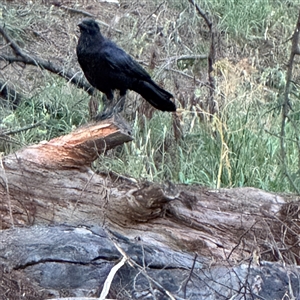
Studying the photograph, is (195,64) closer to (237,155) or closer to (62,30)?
(62,30)

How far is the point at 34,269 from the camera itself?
9.96ft

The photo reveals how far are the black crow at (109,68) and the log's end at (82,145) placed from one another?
29.7 inches

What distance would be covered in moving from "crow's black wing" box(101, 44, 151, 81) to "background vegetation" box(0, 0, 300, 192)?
22.3 inches

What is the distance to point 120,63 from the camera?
4.45 m

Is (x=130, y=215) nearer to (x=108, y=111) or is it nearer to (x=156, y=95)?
(x=108, y=111)

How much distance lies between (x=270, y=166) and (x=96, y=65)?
5.38ft

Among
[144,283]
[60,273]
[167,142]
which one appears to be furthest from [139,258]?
[167,142]

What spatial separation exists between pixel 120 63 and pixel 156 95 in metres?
0.31

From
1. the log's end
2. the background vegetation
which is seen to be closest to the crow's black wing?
the background vegetation

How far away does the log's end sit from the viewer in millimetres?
3656

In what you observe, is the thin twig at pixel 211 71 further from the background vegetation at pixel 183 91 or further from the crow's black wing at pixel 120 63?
the crow's black wing at pixel 120 63

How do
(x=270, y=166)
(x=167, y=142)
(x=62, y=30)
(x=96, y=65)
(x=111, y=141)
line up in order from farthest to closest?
(x=62, y=30) → (x=167, y=142) → (x=270, y=166) → (x=96, y=65) → (x=111, y=141)

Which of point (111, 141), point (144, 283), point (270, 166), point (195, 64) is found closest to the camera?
point (144, 283)

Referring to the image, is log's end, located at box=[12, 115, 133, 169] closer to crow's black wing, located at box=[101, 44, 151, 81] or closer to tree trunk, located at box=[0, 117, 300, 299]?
tree trunk, located at box=[0, 117, 300, 299]
